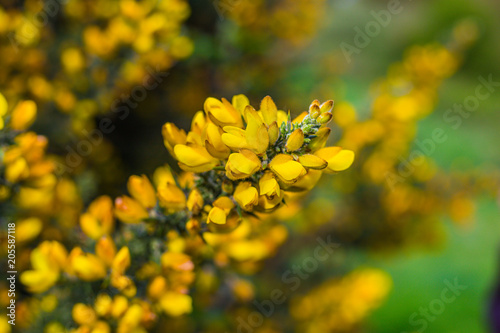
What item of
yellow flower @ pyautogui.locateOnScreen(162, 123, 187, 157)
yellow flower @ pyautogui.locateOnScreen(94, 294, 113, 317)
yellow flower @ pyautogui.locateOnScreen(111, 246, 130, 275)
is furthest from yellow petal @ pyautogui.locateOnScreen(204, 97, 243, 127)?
yellow flower @ pyautogui.locateOnScreen(94, 294, 113, 317)

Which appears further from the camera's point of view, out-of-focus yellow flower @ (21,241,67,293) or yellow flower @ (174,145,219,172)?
out-of-focus yellow flower @ (21,241,67,293)

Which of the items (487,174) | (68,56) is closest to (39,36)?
(68,56)

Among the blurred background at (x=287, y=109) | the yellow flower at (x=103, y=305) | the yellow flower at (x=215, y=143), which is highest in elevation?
the blurred background at (x=287, y=109)

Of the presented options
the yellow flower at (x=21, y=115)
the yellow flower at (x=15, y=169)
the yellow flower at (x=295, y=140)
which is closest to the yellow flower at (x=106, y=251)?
the yellow flower at (x=15, y=169)

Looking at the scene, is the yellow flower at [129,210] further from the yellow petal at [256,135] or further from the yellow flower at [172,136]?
the yellow petal at [256,135]

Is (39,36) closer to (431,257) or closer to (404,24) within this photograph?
(431,257)

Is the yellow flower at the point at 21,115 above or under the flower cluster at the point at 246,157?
above

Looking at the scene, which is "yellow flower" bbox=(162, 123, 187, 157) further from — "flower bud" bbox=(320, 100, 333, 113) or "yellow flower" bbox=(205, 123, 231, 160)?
"flower bud" bbox=(320, 100, 333, 113)
